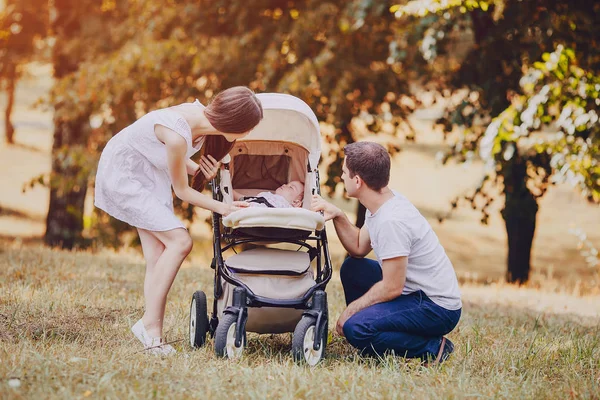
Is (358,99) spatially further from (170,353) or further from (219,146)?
(170,353)

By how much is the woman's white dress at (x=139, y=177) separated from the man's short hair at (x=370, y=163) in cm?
100

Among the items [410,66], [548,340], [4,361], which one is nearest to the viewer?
[4,361]

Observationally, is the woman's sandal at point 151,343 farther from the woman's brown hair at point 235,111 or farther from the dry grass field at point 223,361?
the woman's brown hair at point 235,111

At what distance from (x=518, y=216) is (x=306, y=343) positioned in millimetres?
6497

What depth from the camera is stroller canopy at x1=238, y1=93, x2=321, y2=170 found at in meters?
4.96

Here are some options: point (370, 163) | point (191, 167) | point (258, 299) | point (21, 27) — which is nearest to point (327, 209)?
point (370, 163)

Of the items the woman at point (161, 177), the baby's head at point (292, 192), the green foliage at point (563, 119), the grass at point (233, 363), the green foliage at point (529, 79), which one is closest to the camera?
the grass at point (233, 363)

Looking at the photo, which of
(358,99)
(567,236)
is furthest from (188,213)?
(567,236)

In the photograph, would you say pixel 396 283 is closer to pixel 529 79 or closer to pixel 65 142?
pixel 529 79

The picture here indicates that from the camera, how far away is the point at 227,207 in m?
4.50

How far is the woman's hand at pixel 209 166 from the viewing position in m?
4.85

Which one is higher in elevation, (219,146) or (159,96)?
(159,96)

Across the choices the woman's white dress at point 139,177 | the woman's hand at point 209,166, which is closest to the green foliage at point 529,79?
the woman's hand at point 209,166

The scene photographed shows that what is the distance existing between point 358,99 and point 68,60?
18.5ft
